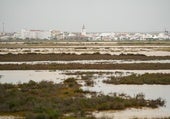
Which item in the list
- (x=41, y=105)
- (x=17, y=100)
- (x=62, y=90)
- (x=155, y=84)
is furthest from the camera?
(x=155, y=84)

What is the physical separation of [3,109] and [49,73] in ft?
56.4

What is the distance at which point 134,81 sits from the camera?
26953 millimetres

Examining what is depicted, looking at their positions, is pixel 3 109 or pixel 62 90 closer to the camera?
pixel 3 109

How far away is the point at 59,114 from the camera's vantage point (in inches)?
583

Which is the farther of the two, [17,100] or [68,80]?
[68,80]

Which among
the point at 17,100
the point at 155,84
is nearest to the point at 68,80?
the point at 155,84

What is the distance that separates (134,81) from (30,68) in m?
15.2

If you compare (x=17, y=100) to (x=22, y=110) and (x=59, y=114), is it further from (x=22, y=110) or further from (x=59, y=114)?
(x=59, y=114)

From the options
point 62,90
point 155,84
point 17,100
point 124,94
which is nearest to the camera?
point 17,100

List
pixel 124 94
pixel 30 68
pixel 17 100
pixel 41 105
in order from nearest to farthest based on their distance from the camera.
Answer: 1. pixel 41 105
2. pixel 17 100
3. pixel 124 94
4. pixel 30 68

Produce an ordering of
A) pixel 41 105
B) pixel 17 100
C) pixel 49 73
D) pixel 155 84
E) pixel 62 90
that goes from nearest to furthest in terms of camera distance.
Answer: pixel 41 105 < pixel 17 100 < pixel 62 90 < pixel 155 84 < pixel 49 73

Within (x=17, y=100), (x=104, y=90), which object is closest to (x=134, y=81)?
(x=104, y=90)

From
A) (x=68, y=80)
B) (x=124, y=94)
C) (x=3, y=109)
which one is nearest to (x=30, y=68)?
(x=68, y=80)

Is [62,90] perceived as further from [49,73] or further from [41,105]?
[49,73]
